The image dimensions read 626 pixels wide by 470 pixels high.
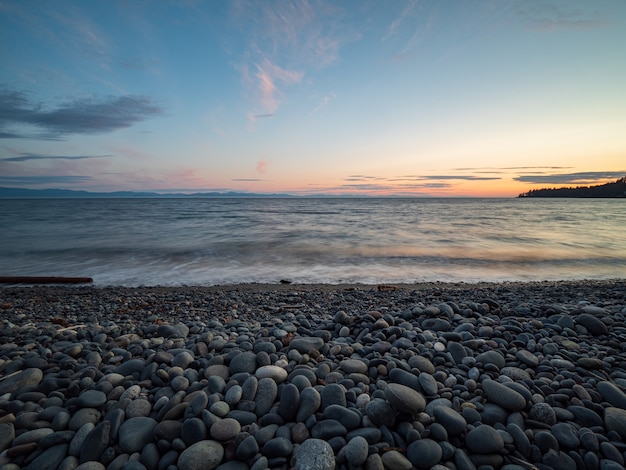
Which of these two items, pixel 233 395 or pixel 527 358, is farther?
pixel 527 358

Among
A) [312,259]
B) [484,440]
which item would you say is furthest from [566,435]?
[312,259]

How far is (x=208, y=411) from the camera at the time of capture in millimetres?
2018

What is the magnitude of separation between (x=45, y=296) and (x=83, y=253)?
6444 mm

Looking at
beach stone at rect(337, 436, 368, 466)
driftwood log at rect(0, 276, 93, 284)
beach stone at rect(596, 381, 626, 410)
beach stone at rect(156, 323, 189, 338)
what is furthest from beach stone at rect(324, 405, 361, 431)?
driftwood log at rect(0, 276, 93, 284)

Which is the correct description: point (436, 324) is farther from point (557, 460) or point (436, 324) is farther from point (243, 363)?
point (243, 363)

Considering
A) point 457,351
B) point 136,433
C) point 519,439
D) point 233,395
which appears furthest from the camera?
point 457,351

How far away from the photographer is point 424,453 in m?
1.73

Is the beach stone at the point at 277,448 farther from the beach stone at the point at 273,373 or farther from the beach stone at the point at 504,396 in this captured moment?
the beach stone at the point at 504,396

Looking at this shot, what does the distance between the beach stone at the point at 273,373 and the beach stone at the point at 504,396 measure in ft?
4.74

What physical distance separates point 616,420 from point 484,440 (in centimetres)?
86

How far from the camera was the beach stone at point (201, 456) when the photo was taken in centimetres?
172

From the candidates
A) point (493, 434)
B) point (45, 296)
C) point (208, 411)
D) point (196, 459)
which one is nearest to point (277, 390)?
point (208, 411)

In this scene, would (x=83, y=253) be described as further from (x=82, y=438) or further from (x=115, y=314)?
(x=82, y=438)

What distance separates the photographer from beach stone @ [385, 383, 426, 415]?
76.9 inches
